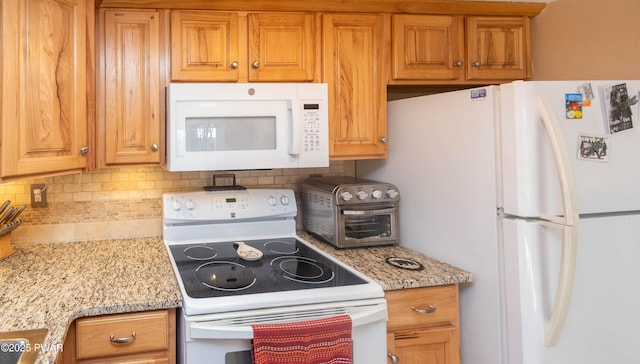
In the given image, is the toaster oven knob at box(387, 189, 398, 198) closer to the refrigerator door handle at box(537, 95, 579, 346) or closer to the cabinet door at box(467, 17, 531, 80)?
the cabinet door at box(467, 17, 531, 80)

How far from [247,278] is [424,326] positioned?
0.70 m

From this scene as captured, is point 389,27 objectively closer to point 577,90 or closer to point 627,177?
point 577,90

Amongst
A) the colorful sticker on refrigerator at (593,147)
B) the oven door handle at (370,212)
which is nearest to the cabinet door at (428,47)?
the oven door handle at (370,212)

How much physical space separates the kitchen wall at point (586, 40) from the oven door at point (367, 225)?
1010mm

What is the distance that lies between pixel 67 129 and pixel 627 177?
1.99 m

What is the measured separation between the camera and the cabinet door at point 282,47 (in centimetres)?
207

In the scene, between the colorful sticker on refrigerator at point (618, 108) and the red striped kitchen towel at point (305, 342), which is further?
the colorful sticker on refrigerator at point (618, 108)

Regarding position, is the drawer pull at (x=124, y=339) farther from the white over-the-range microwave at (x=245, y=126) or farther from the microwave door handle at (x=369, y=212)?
the microwave door handle at (x=369, y=212)

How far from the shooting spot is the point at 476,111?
170 cm

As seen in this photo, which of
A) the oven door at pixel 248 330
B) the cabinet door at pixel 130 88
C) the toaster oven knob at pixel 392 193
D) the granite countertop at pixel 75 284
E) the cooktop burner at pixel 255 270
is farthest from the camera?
the toaster oven knob at pixel 392 193

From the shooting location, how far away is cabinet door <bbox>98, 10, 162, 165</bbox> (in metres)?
1.94

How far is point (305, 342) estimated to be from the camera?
1459 mm

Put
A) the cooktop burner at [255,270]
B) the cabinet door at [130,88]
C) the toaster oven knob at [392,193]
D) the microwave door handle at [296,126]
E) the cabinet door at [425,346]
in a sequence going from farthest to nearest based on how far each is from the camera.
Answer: the toaster oven knob at [392,193]
the microwave door handle at [296,126]
the cabinet door at [130,88]
the cabinet door at [425,346]
the cooktop burner at [255,270]

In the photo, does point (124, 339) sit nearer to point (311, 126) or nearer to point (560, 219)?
point (311, 126)
